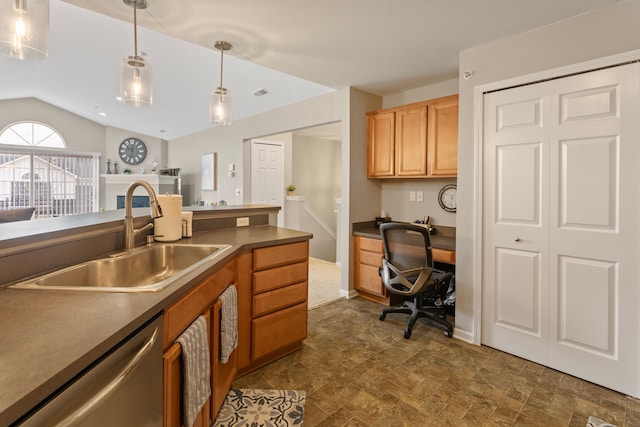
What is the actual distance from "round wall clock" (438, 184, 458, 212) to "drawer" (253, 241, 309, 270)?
1839 millimetres

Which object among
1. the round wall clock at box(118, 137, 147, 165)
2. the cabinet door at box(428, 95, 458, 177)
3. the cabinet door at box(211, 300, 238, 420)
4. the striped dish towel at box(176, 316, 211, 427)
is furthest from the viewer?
the round wall clock at box(118, 137, 147, 165)

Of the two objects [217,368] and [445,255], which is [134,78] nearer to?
[217,368]

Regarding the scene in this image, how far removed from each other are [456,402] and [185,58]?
4.53 m

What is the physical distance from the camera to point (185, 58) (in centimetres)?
407

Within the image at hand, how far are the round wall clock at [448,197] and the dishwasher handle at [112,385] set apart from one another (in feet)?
10.3

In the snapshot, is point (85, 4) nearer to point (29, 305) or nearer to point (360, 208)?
point (29, 305)

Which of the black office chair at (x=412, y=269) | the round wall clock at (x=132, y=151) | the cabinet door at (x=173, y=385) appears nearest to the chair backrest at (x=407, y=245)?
the black office chair at (x=412, y=269)

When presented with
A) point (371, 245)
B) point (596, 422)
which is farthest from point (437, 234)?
point (596, 422)

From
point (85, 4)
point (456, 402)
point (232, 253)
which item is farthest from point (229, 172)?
point (456, 402)

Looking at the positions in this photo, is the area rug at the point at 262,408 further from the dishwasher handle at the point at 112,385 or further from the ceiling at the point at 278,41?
the ceiling at the point at 278,41

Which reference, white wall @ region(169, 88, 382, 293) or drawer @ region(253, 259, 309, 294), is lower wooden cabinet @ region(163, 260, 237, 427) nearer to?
drawer @ region(253, 259, 309, 294)

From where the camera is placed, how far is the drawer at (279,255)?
85.3 inches

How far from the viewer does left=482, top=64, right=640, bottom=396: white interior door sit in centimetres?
201

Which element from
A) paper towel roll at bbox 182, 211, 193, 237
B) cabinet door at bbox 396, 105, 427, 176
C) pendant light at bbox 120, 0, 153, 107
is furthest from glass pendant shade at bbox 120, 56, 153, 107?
cabinet door at bbox 396, 105, 427, 176
